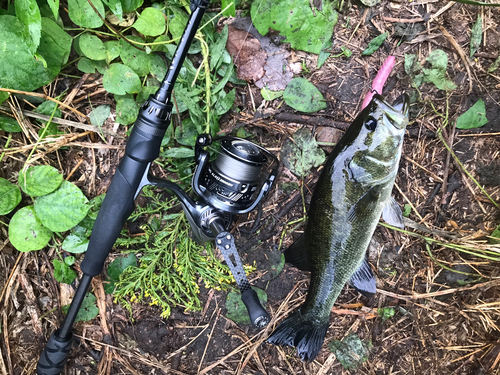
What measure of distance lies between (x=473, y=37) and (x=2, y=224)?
3378 millimetres

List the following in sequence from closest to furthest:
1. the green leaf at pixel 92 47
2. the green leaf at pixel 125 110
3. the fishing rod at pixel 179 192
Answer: the fishing rod at pixel 179 192 < the green leaf at pixel 92 47 < the green leaf at pixel 125 110

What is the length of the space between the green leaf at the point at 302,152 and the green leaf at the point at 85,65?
52.1 inches

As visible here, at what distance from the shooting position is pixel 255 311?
1.60 m

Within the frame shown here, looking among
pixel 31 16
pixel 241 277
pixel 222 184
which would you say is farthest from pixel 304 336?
pixel 31 16

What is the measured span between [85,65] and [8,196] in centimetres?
98

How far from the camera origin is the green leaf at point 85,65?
1952 millimetres

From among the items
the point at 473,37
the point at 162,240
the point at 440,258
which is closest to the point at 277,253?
the point at 162,240

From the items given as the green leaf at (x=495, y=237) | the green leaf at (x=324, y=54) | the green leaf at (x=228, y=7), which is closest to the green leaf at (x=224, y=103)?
the green leaf at (x=228, y=7)

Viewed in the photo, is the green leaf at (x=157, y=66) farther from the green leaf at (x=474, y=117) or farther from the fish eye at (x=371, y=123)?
the green leaf at (x=474, y=117)

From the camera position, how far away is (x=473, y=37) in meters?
2.06

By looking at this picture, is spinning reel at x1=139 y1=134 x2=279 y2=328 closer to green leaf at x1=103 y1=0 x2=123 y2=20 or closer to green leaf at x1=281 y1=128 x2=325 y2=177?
green leaf at x1=281 y1=128 x2=325 y2=177

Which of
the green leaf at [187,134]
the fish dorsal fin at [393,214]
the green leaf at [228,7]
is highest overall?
the green leaf at [228,7]

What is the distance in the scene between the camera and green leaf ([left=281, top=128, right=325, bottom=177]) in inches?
81.8

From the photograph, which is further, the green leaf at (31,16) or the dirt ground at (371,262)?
the dirt ground at (371,262)
